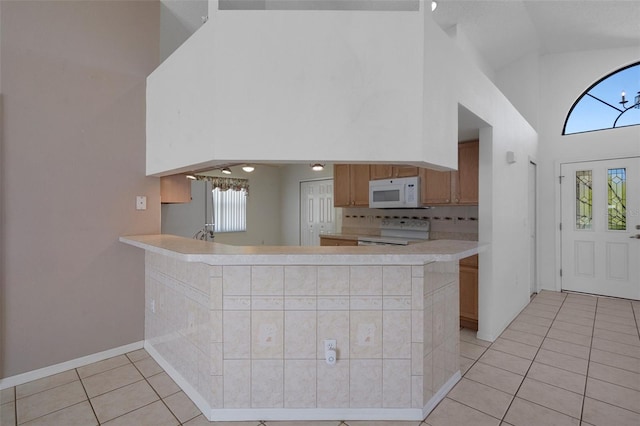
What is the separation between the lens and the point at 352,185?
488 cm

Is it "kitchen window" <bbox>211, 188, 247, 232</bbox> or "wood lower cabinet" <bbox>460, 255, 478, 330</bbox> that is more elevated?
"kitchen window" <bbox>211, 188, 247, 232</bbox>

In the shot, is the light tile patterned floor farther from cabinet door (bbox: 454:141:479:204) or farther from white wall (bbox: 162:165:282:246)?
white wall (bbox: 162:165:282:246)

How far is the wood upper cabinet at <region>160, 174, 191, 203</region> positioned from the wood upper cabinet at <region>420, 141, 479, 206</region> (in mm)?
2747

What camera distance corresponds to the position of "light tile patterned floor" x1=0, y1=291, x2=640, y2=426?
1.88 meters

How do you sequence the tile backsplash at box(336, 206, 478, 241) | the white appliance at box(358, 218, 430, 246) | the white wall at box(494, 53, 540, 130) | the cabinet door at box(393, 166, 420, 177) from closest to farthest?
1. the tile backsplash at box(336, 206, 478, 241)
2. the cabinet door at box(393, 166, 420, 177)
3. the white appliance at box(358, 218, 430, 246)
4. the white wall at box(494, 53, 540, 130)

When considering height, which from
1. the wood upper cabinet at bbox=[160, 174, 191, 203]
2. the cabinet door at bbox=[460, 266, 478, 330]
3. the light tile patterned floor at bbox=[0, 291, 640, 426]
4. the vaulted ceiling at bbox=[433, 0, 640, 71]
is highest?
the vaulted ceiling at bbox=[433, 0, 640, 71]

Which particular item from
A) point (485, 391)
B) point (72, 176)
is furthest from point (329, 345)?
point (72, 176)

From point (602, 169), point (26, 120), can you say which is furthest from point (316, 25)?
point (602, 169)

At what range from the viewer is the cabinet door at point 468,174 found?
3.46 meters

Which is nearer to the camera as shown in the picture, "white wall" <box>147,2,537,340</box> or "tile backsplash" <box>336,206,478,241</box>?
"white wall" <box>147,2,537,340</box>

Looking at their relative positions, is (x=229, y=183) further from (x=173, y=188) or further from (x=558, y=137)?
(x=558, y=137)

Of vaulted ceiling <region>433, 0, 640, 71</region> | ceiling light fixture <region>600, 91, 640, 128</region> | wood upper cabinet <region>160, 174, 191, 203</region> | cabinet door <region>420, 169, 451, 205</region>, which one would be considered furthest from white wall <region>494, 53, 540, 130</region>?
wood upper cabinet <region>160, 174, 191, 203</region>

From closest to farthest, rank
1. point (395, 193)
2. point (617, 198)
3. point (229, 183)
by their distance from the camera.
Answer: point (395, 193)
point (617, 198)
point (229, 183)

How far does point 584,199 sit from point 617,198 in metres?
0.36
